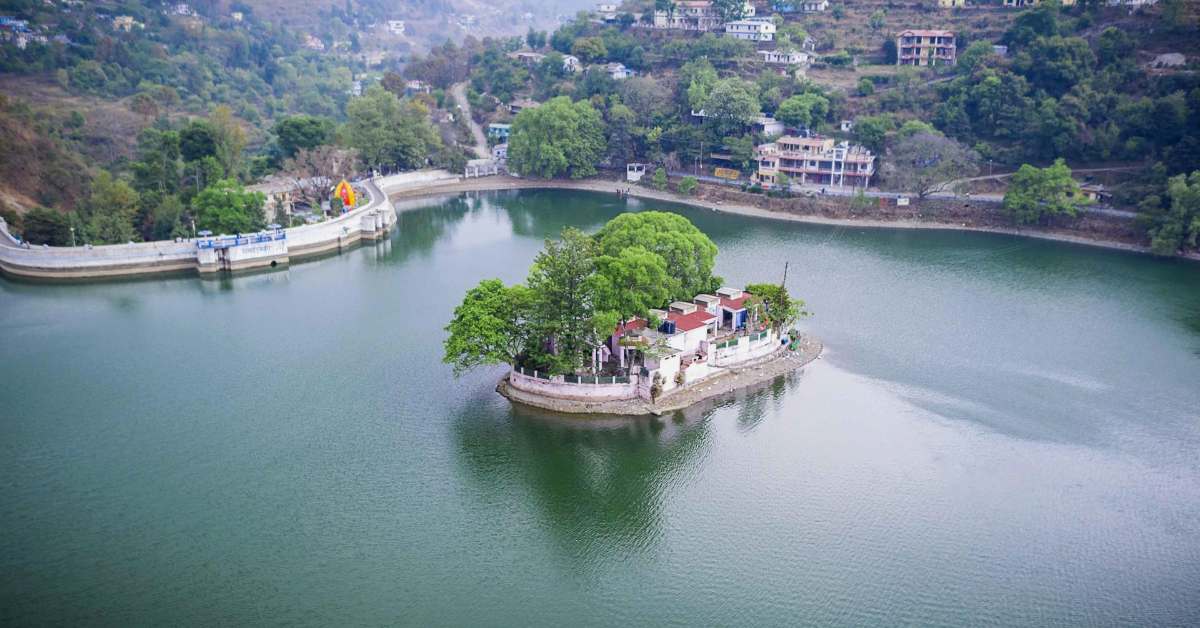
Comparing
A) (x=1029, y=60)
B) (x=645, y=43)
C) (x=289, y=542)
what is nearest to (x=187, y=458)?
(x=289, y=542)

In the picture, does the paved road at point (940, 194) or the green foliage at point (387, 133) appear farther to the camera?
the green foliage at point (387, 133)

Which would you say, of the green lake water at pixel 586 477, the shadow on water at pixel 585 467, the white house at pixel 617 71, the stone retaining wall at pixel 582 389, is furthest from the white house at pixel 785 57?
the shadow on water at pixel 585 467

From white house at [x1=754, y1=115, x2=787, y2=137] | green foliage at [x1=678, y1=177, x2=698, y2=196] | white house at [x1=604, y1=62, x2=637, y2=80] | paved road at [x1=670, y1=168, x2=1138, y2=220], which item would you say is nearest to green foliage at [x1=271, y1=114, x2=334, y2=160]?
white house at [x1=604, y1=62, x2=637, y2=80]

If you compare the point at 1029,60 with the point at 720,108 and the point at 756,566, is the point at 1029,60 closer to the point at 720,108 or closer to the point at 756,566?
the point at 720,108

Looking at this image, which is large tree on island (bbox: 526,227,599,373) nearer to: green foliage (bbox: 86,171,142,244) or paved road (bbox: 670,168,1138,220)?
green foliage (bbox: 86,171,142,244)

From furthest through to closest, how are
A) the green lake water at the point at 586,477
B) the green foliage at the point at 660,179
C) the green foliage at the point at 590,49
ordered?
the green foliage at the point at 590,49
the green foliage at the point at 660,179
the green lake water at the point at 586,477

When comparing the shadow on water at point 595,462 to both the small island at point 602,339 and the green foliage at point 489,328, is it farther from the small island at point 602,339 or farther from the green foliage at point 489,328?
the green foliage at point 489,328
